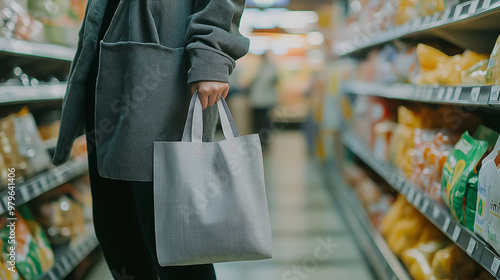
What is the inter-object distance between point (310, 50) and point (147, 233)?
32.8 feet

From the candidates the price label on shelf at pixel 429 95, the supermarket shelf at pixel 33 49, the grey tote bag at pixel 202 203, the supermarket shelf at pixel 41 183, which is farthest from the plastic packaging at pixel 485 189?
the supermarket shelf at pixel 33 49

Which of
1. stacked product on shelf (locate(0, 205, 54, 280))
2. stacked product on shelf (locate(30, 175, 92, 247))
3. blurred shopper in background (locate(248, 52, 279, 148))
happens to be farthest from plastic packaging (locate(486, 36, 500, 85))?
blurred shopper in background (locate(248, 52, 279, 148))

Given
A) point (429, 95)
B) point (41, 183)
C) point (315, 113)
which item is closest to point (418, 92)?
point (429, 95)

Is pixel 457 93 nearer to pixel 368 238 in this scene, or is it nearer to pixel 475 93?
pixel 475 93

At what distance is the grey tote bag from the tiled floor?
1.29 metres

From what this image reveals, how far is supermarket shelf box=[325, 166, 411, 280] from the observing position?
6.19 ft

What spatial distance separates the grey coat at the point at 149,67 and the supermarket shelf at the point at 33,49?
0.63 meters

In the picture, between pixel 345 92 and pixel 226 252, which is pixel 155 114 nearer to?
pixel 226 252

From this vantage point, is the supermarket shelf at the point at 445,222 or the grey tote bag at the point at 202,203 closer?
the grey tote bag at the point at 202,203

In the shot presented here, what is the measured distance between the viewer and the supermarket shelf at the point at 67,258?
1.67 m

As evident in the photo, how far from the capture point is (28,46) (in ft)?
5.58

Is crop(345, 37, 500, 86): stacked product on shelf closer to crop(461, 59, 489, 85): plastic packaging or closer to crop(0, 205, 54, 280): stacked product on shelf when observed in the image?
crop(461, 59, 489, 85): plastic packaging

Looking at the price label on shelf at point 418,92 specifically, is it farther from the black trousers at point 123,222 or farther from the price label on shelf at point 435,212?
the black trousers at point 123,222

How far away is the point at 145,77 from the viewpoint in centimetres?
98
